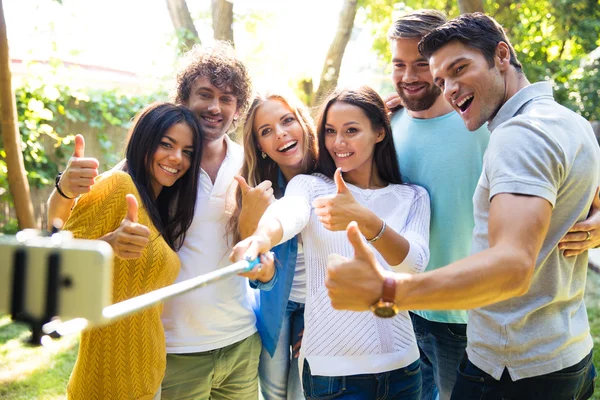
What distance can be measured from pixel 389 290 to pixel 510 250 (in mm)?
274

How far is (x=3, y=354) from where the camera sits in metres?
4.18

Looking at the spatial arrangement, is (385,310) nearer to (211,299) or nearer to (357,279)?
(357,279)

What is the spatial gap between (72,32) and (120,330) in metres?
4.97

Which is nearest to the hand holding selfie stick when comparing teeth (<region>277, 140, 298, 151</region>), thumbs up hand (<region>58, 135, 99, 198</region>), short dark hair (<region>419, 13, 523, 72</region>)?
thumbs up hand (<region>58, 135, 99, 198</region>)

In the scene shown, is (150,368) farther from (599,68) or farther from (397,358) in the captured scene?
(599,68)

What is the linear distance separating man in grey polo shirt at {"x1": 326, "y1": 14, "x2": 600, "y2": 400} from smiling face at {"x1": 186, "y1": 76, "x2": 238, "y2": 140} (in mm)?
941

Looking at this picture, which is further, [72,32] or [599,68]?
[599,68]

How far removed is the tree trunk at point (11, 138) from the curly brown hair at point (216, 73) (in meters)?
1.84

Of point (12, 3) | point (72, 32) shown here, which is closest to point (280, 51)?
point (72, 32)

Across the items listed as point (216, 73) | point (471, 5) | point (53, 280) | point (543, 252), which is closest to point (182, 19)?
point (471, 5)

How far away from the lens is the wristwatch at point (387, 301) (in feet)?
3.95

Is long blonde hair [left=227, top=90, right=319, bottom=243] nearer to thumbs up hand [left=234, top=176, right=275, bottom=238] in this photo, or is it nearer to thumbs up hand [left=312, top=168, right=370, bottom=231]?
thumbs up hand [left=234, top=176, right=275, bottom=238]

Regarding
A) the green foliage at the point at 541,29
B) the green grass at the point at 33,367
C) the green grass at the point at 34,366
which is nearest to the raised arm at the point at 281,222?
the green grass at the point at 34,366

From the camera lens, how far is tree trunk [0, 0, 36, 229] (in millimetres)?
3822
